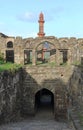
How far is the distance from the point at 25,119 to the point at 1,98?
5185 millimetres

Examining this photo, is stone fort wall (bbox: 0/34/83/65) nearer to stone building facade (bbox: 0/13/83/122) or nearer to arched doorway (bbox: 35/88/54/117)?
stone building facade (bbox: 0/13/83/122)

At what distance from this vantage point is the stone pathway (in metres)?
16.3

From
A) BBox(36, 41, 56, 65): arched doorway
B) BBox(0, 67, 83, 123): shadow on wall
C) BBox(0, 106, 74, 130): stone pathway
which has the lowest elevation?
BBox(0, 106, 74, 130): stone pathway

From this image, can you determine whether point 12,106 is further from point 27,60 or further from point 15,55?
point 27,60

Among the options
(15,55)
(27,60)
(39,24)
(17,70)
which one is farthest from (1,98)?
(39,24)

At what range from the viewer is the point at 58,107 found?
20.3 metres

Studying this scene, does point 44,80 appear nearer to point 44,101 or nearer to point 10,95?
point 10,95

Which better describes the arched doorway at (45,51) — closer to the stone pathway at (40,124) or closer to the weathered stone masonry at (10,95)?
the stone pathway at (40,124)

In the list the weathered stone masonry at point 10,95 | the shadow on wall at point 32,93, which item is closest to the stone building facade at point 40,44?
the shadow on wall at point 32,93

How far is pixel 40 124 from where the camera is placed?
17906 millimetres

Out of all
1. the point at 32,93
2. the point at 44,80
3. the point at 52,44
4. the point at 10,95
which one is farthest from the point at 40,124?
the point at 52,44

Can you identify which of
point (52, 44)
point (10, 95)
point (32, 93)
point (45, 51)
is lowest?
point (32, 93)

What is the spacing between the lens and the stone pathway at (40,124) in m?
16.3

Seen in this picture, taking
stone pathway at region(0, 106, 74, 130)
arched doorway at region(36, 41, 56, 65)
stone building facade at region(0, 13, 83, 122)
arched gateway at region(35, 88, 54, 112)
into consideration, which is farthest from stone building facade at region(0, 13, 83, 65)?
stone pathway at region(0, 106, 74, 130)
